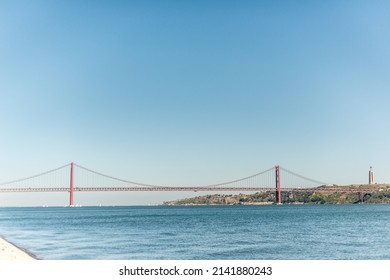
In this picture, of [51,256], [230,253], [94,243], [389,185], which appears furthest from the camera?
[389,185]

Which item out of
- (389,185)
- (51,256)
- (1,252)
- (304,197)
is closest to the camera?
(1,252)

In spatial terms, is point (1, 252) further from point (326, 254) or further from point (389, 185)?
point (389, 185)

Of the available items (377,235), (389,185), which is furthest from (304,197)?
(377,235)

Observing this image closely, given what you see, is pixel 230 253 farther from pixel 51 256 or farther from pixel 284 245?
pixel 51 256

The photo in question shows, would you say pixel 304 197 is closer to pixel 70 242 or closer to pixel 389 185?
pixel 389 185

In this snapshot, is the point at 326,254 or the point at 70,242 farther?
the point at 70,242

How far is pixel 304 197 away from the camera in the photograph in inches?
4215
